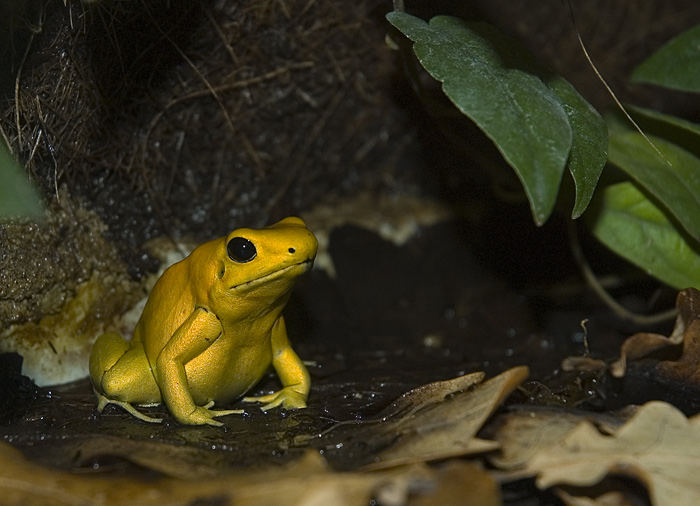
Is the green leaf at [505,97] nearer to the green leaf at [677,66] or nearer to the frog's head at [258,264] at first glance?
the frog's head at [258,264]

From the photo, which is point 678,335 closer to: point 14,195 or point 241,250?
point 241,250

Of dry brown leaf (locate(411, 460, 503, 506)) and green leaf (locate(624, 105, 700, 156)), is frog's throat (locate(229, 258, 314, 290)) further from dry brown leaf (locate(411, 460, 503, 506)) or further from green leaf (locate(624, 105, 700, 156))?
green leaf (locate(624, 105, 700, 156))

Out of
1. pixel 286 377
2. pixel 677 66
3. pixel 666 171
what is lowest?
pixel 286 377

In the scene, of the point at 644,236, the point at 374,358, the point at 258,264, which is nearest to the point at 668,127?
the point at 644,236

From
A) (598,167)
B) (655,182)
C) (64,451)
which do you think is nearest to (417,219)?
(655,182)

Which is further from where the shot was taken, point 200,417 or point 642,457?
point 200,417

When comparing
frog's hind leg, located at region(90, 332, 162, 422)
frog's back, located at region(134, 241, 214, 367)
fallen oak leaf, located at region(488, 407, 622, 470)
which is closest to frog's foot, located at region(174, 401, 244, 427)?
frog's hind leg, located at region(90, 332, 162, 422)
